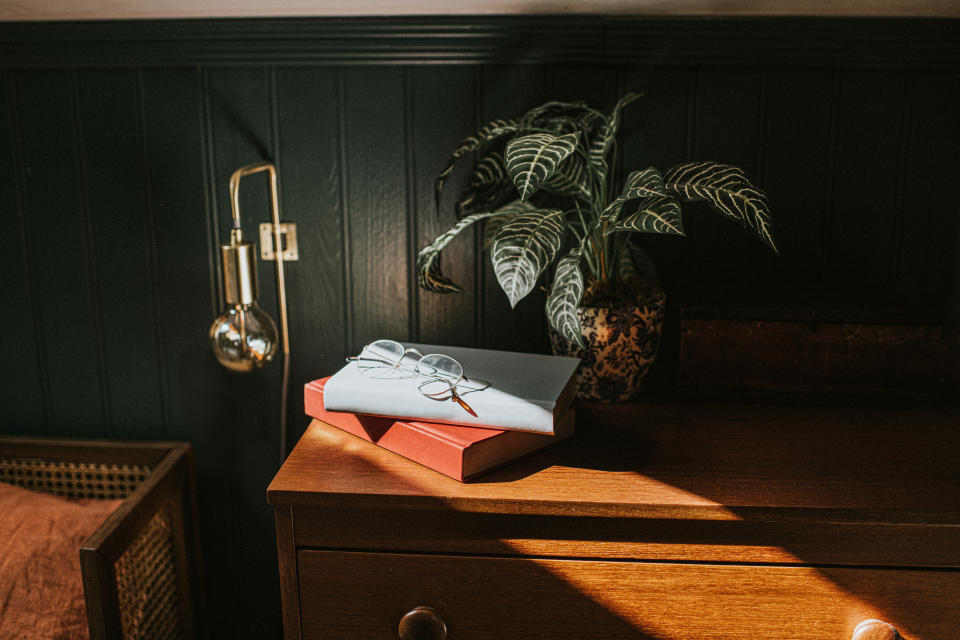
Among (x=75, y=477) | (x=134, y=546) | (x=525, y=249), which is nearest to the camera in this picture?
(x=525, y=249)

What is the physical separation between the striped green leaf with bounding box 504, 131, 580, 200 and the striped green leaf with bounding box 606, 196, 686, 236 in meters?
0.12

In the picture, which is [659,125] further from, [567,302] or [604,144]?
[567,302]

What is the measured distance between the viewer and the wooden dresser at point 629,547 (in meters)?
0.80

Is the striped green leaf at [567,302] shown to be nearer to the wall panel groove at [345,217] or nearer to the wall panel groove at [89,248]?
the wall panel groove at [345,217]

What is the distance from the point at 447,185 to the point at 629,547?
0.74m

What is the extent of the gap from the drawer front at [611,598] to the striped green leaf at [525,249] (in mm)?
352

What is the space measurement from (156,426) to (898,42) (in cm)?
161

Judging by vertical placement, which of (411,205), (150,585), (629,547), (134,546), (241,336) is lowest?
(150,585)

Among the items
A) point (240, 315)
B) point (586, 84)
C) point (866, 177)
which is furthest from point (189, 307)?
point (866, 177)

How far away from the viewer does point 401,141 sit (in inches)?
49.6

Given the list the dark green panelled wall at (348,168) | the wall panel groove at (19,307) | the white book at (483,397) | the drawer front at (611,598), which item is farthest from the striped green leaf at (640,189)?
the wall panel groove at (19,307)

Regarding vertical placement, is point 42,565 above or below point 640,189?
below

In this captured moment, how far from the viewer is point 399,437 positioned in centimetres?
90

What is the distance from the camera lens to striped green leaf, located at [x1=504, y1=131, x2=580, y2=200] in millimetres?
875
